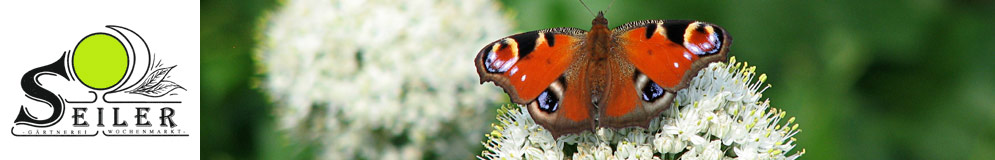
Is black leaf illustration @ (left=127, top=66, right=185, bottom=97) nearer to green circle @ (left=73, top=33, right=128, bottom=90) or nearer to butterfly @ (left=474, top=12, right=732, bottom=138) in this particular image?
green circle @ (left=73, top=33, right=128, bottom=90)

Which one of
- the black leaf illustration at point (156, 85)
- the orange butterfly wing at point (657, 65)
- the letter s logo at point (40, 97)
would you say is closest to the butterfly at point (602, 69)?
the orange butterfly wing at point (657, 65)

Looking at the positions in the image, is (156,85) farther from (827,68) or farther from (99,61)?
(827,68)

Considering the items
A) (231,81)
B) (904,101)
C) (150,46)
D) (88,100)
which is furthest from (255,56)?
(904,101)

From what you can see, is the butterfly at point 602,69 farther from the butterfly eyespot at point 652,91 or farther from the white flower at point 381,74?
the white flower at point 381,74

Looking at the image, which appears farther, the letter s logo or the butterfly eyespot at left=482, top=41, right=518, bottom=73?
the letter s logo

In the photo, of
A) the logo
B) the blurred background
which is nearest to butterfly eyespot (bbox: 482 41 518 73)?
the blurred background

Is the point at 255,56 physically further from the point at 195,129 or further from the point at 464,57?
the point at 464,57

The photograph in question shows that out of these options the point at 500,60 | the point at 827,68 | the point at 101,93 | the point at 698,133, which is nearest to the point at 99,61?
the point at 101,93
